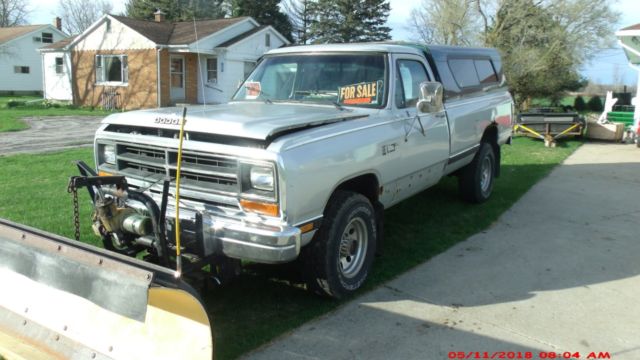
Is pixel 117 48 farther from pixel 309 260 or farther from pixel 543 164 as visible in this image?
pixel 309 260

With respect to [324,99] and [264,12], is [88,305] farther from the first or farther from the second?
[264,12]

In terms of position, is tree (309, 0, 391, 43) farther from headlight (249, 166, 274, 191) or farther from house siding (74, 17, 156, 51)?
headlight (249, 166, 274, 191)

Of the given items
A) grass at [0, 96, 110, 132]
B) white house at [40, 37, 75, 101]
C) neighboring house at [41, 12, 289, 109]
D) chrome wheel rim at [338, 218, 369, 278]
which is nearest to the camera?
chrome wheel rim at [338, 218, 369, 278]

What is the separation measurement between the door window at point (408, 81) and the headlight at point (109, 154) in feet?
8.52

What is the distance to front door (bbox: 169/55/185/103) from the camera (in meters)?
26.0

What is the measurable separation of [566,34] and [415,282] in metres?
21.6

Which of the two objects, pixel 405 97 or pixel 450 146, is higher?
pixel 405 97

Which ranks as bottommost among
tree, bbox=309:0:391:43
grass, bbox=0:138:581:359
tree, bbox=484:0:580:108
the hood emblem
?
grass, bbox=0:138:581:359

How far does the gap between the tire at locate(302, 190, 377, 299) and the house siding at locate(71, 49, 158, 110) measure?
22000 millimetres

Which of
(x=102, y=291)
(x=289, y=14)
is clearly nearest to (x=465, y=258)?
(x=102, y=291)

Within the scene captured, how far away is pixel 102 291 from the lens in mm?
3123

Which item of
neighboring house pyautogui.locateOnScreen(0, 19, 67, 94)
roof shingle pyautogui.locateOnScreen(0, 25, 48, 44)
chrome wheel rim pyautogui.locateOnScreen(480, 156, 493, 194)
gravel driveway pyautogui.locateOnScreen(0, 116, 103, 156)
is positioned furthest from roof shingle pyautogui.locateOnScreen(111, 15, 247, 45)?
chrome wheel rim pyautogui.locateOnScreen(480, 156, 493, 194)

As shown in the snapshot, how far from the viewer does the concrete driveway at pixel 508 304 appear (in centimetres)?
380

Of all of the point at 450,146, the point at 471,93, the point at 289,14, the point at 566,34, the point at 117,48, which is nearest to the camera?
the point at 450,146
